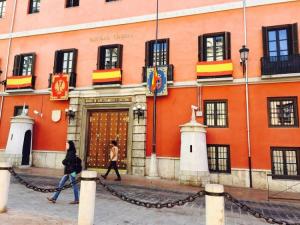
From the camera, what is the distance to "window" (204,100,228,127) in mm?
12750

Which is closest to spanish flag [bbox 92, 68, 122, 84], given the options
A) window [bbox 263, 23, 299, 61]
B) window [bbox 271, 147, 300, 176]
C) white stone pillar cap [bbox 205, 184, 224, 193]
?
window [bbox 263, 23, 299, 61]

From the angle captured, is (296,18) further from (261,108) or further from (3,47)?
(3,47)

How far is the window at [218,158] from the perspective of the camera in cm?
1233

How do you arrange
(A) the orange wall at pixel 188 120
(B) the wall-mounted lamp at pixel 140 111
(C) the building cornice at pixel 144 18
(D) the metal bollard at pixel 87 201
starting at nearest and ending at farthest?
(D) the metal bollard at pixel 87 201, (A) the orange wall at pixel 188 120, (C) the building cornice at pixel 144 18, (B) the wall-mounted lamp at pixel 140 111

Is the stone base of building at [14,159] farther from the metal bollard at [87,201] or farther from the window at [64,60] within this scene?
the metal bollard at [87,201]

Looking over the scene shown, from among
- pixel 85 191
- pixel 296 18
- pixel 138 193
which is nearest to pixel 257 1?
pixel 296 18

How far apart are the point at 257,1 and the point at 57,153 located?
13450mm

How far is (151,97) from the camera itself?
46.1 ft

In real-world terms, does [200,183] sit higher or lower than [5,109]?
lower

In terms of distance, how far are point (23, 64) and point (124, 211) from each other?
14.2 meters

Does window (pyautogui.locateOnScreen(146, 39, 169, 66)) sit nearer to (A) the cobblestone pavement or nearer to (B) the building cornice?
(B) the building cornice

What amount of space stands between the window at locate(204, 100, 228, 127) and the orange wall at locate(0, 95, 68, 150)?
8095mm

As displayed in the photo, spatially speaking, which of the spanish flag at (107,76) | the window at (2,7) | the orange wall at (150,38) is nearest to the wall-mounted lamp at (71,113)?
the orange wall at (150,38)

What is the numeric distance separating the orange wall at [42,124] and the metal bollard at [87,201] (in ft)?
34.2
